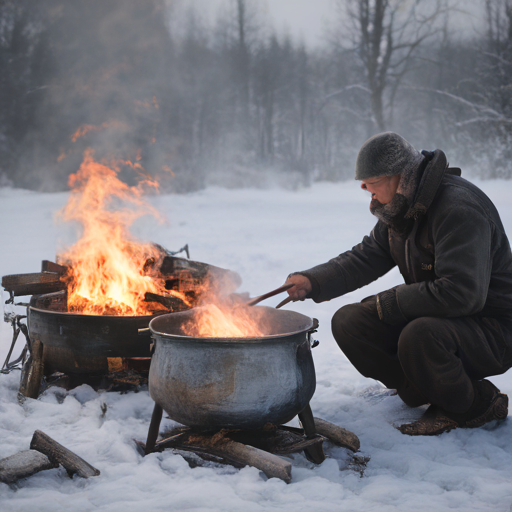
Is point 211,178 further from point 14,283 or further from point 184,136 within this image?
point 14,283

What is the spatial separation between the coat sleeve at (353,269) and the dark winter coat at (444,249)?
9.2 inches

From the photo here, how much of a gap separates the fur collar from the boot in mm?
1057

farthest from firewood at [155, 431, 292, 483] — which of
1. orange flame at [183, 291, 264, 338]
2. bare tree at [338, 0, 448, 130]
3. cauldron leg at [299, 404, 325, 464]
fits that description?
bare tree at [338, 0, 448, 130]

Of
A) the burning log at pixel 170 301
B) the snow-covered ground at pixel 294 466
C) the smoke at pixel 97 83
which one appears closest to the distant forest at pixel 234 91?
the smoke at pixel 97 83

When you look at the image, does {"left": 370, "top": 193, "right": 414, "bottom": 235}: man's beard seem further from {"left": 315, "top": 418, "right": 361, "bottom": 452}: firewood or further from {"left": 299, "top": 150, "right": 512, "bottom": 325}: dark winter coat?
{"left": 315, "top": 418, "right": 361, "bottom": 452}: firewood

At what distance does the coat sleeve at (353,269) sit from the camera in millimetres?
3029

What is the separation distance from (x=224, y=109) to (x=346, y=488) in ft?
39.3

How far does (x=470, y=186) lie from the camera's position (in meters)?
2.59

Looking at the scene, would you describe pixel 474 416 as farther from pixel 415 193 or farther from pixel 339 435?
pixel 415 193

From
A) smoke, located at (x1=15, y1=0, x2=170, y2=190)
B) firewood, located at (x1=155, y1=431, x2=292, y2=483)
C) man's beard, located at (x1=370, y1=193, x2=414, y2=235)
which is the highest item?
smoke, located at (x1=15, y1=0, x2=170, y2=190)

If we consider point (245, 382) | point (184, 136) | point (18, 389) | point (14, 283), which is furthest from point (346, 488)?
point (184, 136)

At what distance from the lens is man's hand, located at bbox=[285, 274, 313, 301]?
2.97m

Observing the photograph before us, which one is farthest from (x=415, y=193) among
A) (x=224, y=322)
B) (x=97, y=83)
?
(x=97, y=83)

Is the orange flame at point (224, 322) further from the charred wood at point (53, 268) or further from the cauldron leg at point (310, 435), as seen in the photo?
the charred wood at point (53, 268)
